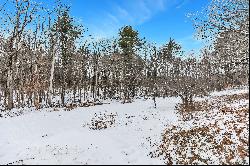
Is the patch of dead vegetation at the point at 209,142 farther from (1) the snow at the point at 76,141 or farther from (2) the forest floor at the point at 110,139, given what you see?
(1) the snow at the point at 76,141

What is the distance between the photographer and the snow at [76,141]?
14459mm

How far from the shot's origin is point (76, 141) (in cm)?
1823

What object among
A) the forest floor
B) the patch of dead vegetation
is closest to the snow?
the forest floor

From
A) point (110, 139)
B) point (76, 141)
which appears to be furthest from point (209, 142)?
point (76, 141)

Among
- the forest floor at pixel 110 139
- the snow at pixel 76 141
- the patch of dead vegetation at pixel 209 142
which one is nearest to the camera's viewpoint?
the patch of dead vegetation at pixel 209 142

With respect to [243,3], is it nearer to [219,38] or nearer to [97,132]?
[219,38]

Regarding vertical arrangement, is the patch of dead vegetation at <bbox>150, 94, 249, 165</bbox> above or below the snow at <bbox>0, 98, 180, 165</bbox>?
above

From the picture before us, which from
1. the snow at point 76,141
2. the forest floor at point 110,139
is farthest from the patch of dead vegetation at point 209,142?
the snow at point 76,141

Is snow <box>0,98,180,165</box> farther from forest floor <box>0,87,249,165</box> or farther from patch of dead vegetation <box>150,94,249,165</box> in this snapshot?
patch of dead vegetation <box>150,94,249,165</box>

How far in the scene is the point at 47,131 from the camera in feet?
73.8

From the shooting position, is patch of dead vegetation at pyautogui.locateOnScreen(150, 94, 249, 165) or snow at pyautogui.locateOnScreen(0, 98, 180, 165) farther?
snow at pyautogui.locateOnScreen(0, 98, 180, 165)

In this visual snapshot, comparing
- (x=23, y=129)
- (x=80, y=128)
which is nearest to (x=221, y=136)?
(x=80, y=128)

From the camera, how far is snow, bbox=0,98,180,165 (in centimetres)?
1446

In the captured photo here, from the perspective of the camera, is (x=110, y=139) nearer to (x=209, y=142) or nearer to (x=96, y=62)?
(x=209, y=142)
